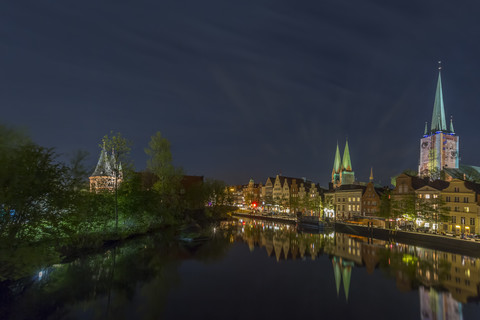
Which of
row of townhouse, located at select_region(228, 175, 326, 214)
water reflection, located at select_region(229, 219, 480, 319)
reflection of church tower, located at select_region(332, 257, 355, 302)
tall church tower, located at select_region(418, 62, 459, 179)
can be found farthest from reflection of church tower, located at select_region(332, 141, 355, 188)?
reflection of church tower, located at select_region(332, 257, 355, 302)

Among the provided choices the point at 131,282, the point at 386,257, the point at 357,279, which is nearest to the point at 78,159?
the point at 131,282

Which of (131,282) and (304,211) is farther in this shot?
(304,211)

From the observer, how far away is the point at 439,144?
153750 millimetres

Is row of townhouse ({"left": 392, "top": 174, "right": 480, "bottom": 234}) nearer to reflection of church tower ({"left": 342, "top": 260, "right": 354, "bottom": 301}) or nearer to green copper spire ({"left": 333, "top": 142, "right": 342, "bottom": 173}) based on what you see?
reflection of church tower ({"left": 342, "top": 260, "right": 354, "bottom": 301})

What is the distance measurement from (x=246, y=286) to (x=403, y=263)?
21.7 meters

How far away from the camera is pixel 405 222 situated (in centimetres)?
6975

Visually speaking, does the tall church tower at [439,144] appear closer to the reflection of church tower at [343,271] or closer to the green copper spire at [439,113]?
the green copper spire at [439,113]

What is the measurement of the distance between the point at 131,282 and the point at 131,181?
88.2 ft

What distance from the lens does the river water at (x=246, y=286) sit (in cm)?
2266

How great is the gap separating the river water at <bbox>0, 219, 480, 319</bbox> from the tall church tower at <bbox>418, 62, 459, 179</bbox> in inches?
5033

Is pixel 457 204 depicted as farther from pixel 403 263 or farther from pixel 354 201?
pixel 354 201

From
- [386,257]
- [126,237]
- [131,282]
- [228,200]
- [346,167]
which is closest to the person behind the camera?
[131,282]

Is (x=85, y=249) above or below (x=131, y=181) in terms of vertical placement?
below

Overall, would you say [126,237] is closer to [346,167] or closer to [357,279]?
[357,279]
